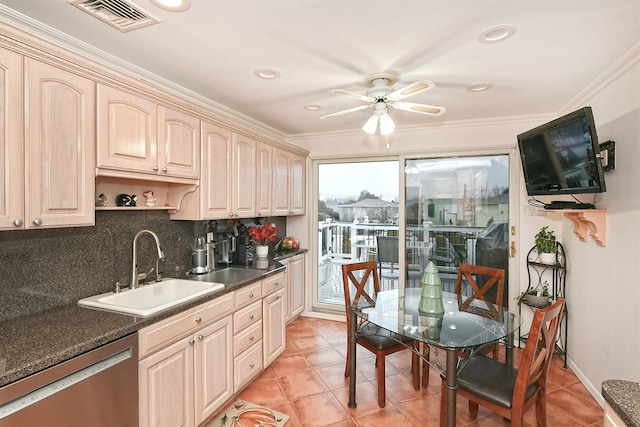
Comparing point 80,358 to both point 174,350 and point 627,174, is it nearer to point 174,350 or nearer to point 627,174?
point 174,350

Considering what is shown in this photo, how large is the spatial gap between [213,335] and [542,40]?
2736mm

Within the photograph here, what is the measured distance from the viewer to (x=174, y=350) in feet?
6.20

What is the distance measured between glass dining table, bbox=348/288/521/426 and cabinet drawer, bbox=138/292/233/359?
3.14 feet

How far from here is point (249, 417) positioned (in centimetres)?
231

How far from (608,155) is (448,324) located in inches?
66.2

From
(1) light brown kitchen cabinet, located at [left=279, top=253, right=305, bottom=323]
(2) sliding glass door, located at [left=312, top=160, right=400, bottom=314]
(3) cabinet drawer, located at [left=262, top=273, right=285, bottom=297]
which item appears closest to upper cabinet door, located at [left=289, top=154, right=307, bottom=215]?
(2) sliding glass door, located at [left=312, top=160, right=400, bottom=314]

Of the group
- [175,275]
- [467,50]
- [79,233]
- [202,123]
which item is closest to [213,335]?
[175,275]

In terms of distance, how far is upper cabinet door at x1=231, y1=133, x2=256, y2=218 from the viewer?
2.90 meters

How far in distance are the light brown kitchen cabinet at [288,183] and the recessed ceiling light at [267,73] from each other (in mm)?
1152

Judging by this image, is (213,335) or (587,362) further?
(587,362)

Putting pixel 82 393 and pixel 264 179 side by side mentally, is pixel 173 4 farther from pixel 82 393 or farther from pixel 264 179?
pixel 264 179

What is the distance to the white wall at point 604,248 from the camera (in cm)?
210

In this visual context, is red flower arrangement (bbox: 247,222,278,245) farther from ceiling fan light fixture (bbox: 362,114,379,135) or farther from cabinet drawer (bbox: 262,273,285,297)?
ceiling fan light fixture (bbox: 362,114,379,135)

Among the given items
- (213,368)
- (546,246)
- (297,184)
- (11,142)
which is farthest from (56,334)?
(546,246)
